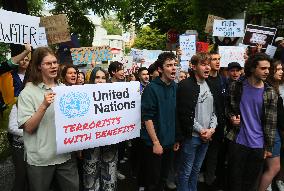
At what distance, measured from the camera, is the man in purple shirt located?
4090mm

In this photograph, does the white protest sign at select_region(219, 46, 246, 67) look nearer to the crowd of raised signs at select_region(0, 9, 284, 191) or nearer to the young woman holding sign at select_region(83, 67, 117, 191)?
the crowd of raised signs at select_region(0, 9, 284, 191)

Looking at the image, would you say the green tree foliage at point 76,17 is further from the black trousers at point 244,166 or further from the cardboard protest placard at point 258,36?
the black trousers at point 244,166

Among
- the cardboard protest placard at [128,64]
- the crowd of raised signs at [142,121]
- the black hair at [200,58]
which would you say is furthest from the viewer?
the cardboard protest placard at [128,64]

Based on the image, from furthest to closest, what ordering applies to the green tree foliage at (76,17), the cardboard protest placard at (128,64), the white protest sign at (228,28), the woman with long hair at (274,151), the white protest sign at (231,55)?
the green tree foliage at (76,17) → the cardboard protest placard at (128,64) → the white protest sign at (228,28) → the white protest sign at (231,55) → the woman with long hair at (274,151)

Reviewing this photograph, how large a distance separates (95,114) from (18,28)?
6.59ft

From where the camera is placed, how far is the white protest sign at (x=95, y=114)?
3311mm

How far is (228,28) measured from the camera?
7.70 metres

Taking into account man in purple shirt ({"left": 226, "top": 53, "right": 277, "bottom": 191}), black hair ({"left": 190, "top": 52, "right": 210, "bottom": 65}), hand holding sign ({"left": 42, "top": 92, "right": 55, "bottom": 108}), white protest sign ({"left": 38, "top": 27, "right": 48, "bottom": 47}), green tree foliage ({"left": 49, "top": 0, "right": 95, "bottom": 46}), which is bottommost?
man in purple shirt ({"left": 226, "top": 53, "right": 277, "bottom": 191})

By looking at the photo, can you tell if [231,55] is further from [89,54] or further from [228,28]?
[89,54]

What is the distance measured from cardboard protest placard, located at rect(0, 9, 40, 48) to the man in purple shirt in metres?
2.80

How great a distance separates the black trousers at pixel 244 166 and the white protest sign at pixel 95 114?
3.88 ft

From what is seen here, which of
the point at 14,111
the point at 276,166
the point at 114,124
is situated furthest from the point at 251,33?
the point at 14,111

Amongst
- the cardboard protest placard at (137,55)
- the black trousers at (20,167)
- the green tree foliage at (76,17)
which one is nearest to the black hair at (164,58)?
the black trousers at (20,167)

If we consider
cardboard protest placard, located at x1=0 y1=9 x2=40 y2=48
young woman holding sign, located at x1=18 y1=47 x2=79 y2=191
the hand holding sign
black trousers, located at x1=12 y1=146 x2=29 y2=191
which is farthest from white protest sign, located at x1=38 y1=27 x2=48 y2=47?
the hand holding sign
